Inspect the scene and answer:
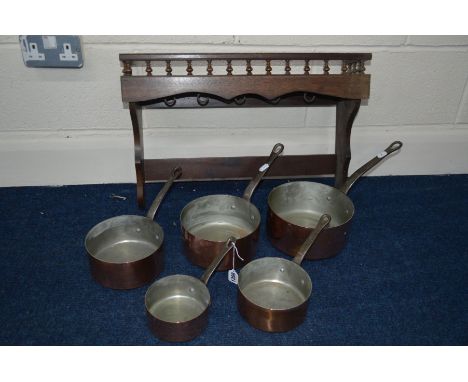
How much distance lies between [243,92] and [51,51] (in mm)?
582

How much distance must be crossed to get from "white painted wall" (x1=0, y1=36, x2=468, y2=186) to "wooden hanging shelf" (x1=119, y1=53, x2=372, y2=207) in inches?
2.9

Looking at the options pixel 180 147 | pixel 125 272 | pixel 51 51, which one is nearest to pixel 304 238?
pixel 125 272

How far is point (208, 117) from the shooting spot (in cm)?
151

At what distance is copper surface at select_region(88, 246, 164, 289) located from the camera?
1.08 metres

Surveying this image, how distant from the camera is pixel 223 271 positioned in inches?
47.8

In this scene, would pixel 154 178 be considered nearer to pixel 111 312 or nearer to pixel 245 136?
pixel 245 136

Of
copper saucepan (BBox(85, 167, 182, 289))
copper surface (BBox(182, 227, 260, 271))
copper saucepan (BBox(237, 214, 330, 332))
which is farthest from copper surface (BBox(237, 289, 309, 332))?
copper saucepan (BBox(85, 167, 182, 289))

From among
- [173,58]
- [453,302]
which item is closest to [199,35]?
[173,58]

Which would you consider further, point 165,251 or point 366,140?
point 366,140

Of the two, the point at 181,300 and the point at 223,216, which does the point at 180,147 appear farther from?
the point at 181,300

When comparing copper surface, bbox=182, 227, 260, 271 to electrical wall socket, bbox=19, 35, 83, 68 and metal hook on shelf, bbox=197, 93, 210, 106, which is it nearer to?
metal hook on shelf, bbox=197, 93, 210, 106

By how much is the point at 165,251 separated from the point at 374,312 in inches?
22.9
